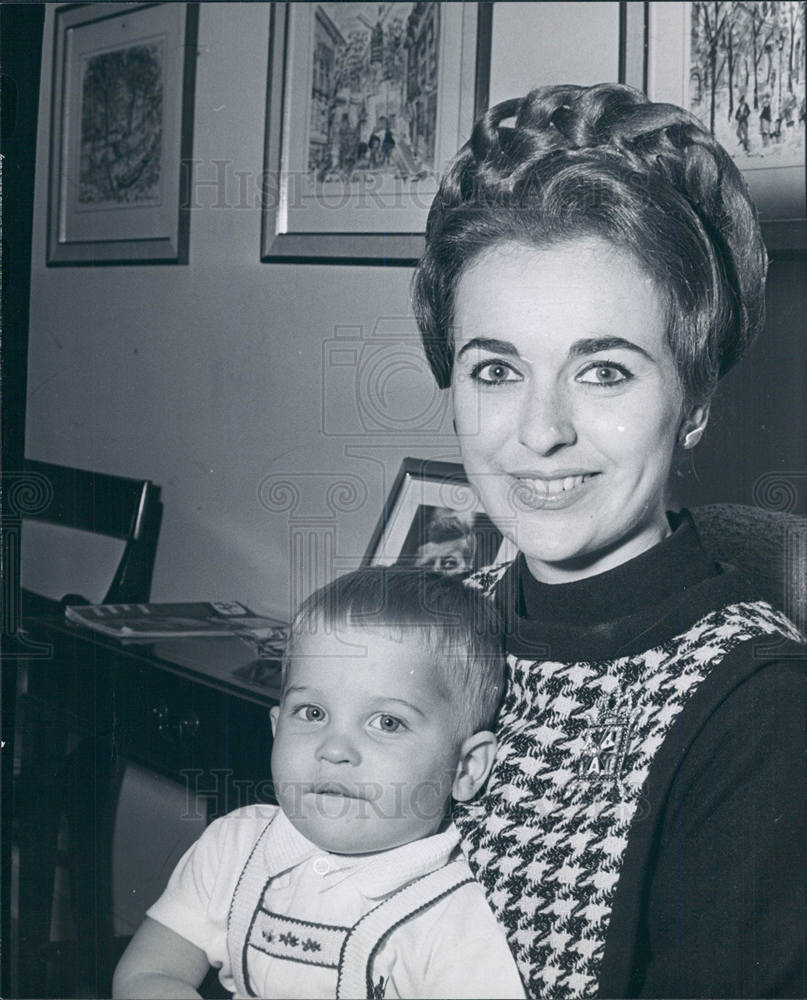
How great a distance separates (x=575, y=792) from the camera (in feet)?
2.45

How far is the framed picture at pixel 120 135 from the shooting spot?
0.95 m

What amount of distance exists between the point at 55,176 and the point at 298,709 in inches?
22.4

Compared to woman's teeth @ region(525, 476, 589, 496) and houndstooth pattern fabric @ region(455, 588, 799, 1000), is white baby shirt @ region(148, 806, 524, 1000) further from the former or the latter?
woman's teeth @ region(525, 476, 589, 496)

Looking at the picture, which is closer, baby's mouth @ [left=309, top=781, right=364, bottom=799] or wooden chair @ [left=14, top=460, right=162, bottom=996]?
baby's mouth @ [left=309, top=781, right=364, bottom=799]

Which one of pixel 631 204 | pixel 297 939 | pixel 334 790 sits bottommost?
pixel 297 939

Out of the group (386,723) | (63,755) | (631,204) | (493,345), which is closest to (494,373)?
(493,345)

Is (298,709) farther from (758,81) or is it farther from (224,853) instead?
(758,81)

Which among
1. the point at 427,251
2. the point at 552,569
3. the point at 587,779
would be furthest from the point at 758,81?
the point at 587,779

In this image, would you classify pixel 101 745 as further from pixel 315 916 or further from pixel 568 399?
pixel 568 399

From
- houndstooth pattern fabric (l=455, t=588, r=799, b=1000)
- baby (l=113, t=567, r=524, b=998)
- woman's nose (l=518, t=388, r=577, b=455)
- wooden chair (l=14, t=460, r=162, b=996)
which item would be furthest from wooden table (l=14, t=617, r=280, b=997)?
woman's nose (l=518, t=388, r=577, b=455)

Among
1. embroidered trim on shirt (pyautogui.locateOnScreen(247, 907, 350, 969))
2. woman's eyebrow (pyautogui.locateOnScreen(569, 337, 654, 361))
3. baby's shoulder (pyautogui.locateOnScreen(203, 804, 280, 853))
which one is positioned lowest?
embroidered trim on shirt (pyautogui.locateOnScreen(247, 907, 350, 969))

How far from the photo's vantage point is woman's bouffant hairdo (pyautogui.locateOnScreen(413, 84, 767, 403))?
750mm

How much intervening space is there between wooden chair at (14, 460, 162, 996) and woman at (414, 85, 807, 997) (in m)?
0.38

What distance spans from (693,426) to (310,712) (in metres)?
0.39
